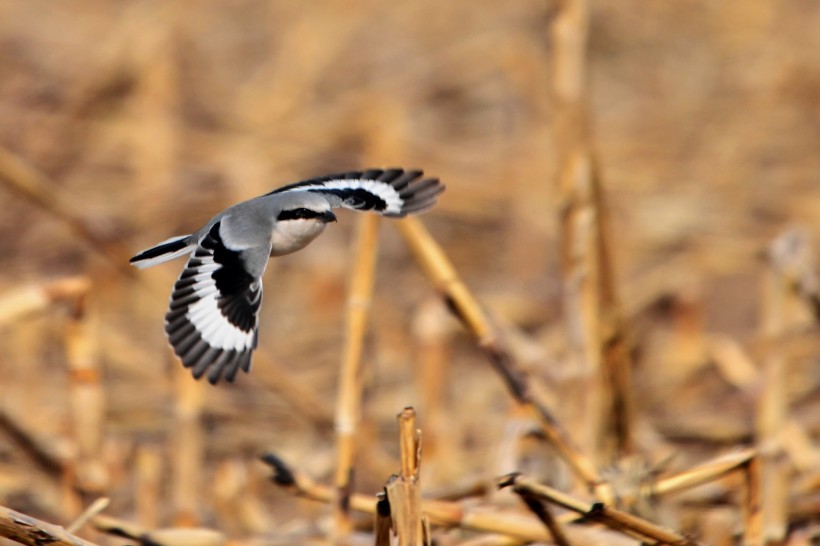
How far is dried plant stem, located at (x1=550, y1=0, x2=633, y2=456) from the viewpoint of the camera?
2.92 m

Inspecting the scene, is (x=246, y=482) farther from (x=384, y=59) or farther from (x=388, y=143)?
(x=384, y=59)

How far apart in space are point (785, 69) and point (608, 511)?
15.3ft

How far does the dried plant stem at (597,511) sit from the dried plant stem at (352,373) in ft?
1.88

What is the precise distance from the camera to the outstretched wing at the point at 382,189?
2299 millimetres

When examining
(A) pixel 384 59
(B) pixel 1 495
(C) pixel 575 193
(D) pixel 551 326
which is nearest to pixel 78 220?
(B) pixel 1 495

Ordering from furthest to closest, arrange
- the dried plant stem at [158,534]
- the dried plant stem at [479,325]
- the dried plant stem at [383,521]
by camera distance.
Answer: the dried plant stem at [479,325]
the dried plant stem at [158,534]
the dried plant stem at [383,521]

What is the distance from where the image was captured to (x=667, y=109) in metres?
6.47

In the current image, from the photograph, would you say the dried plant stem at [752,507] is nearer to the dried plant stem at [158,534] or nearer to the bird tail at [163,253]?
the dried plant stem at [158,534]

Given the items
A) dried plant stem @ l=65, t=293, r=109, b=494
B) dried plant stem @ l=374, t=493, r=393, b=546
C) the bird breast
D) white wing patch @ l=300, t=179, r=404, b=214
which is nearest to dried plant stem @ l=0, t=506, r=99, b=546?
dried plant stem @ l=374, t=493, r=393, b=546

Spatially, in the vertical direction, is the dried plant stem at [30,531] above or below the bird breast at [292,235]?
below

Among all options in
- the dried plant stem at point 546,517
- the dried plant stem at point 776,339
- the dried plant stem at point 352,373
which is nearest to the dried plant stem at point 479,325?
the dried plant stem at point 352,373

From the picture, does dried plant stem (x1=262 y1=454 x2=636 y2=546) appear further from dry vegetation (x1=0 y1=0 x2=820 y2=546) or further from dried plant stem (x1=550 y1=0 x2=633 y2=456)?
dried plant stem (x1=550 y1=0 x2=633 y2=456)

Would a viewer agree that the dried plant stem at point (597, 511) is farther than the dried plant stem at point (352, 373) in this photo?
No

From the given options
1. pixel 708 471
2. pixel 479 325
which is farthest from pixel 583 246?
pixel 708 471
